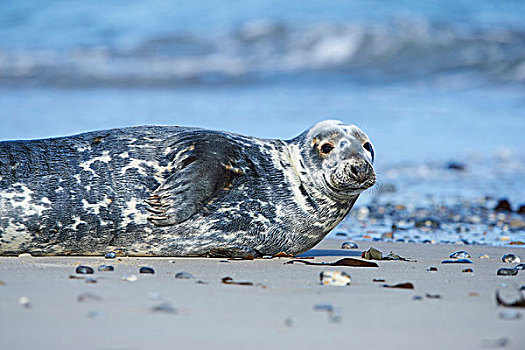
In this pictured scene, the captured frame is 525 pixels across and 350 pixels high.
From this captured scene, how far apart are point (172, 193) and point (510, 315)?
7.59ft

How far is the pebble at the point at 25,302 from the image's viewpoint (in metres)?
3.02

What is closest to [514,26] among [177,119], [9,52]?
[177,119]

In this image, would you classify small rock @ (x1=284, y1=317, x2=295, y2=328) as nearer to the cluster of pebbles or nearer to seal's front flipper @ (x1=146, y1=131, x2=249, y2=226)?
seal's front flipper @ (x1=146, y1=131, x2=249, y2=226)

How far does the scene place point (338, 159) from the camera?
5129 mm

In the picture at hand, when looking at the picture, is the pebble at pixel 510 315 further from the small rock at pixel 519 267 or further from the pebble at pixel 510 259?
the pebble at pixel 510 259

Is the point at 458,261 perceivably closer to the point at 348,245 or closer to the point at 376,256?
the point at 376,256

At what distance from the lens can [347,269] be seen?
4.41 metres

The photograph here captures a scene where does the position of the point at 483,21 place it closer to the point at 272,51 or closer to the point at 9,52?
the point at 272,51

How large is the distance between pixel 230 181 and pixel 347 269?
101 cm

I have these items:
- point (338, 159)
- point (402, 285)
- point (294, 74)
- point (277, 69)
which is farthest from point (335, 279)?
point (277, 69)

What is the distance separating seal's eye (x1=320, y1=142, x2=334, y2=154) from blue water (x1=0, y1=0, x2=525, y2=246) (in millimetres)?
3388

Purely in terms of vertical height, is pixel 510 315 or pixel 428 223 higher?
pixel 428 223

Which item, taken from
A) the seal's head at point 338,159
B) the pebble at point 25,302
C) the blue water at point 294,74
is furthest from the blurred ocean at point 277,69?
the pebble at point 25,302

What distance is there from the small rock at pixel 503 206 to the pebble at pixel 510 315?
4766 mm
